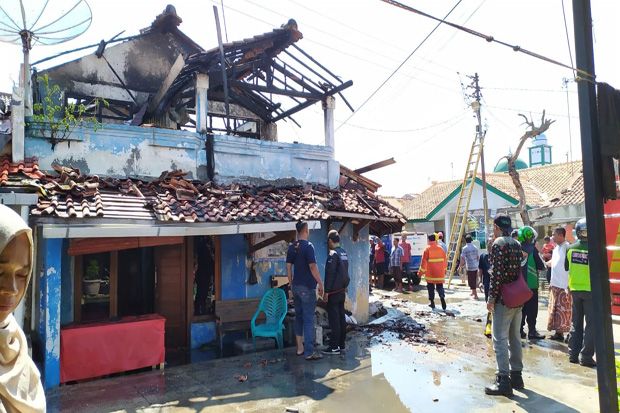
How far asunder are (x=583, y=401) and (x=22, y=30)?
9.58 m

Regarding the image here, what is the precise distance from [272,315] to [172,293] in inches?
74.1

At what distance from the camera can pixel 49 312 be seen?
6.06m

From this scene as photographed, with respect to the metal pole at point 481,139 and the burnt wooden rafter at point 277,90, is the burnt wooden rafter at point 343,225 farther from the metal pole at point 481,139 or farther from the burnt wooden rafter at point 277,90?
the metal pole at point 481,139

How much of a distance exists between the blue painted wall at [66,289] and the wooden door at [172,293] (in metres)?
1.40

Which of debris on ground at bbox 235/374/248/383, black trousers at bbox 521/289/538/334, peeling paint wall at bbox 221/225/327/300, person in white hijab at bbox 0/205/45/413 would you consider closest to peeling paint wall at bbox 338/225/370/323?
peeling paint wall at bbox 221/225/327/300

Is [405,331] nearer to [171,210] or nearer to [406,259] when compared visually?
[171,210]

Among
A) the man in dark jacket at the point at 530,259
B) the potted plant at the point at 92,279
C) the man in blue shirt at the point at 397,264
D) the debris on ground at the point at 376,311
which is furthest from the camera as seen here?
the man in blue shirt at the point at 397,264

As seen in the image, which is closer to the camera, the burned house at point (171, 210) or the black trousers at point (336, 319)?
the burned house at point (171, 210)

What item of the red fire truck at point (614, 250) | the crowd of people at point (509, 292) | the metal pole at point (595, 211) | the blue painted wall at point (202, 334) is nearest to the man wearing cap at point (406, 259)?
the crowd of people at point (509, 292)

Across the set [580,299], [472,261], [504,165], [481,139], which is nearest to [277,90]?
[580,299]

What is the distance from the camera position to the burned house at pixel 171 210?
6.21m

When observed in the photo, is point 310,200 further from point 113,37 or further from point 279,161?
point 113,37

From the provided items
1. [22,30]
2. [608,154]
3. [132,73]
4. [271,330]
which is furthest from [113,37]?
[608,154]

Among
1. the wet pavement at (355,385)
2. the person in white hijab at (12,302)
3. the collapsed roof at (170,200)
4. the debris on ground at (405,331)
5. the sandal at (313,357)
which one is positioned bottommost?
the debris on ground at (405,331)
